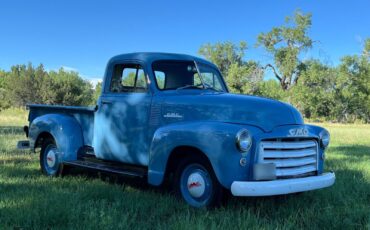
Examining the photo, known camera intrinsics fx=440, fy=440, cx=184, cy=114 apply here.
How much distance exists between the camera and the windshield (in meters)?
6.15

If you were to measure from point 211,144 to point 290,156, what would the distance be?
925mm

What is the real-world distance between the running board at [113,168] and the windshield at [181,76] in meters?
1.17

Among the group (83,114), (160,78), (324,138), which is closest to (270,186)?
(324,138)

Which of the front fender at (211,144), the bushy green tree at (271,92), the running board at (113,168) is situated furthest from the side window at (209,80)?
the bushy green tree at (271,92)

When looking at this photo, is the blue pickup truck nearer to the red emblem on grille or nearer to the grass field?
the red emblem on grille

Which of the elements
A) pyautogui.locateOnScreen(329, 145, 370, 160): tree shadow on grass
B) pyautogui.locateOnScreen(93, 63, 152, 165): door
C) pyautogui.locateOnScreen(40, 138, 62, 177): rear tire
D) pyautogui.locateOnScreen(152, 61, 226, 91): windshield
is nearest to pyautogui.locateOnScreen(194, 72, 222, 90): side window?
pyautogui.locateOnScreen(152, 61, 226, 91): windshield

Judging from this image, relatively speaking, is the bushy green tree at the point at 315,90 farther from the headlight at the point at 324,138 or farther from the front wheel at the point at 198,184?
the front wheel at the point at 198,184

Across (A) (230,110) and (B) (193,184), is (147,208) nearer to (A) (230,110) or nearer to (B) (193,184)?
(B) (193,184)

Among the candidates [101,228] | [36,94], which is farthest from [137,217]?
[36,94]

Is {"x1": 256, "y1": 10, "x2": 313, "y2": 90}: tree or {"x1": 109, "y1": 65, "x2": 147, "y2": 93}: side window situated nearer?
{"x1": 109, "y1": 65, "x2": 147, "y2": 93}: side window

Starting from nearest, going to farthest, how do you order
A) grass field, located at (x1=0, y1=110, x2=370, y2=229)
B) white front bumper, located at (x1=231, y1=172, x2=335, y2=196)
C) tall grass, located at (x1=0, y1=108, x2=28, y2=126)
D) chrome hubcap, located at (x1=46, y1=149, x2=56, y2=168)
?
grass field, located at (x1=0, y1=110, x2=370, y2=229) → white front bumper, located at (x1=231, y1=172, x2=335, y2=196) → chrome hubcap, located at (x1=46, y1=149, x2=56, y2=168) → tall grass, located at (x1=0, y1=108, x2=28, y2=126)

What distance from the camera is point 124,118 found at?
620 cm

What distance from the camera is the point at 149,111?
5.89 meters

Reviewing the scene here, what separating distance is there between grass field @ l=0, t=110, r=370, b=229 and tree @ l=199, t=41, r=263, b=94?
52235mm
